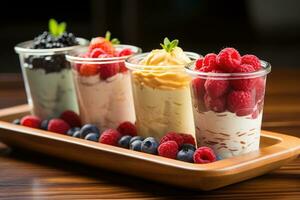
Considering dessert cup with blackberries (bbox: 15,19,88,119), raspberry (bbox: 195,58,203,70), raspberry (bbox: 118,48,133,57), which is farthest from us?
→ dessert cup with blackberries (bbox: 15,19,88,119)

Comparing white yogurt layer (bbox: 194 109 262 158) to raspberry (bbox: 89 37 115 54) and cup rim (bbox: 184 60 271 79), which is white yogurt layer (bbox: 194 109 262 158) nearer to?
cup rim (bbox: 184 60 271 79)

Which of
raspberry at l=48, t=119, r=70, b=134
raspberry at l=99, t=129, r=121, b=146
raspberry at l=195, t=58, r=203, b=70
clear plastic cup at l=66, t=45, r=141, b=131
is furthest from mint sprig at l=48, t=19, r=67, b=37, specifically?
raspberry at l=195, t=58, r=203, b=70

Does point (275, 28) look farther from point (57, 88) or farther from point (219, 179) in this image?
point (219, 179)

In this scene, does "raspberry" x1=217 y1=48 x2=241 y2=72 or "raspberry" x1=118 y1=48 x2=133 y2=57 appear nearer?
"raspberry" x1=217 y1=48 x2=241 y2=72

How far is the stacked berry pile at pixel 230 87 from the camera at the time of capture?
125 cm

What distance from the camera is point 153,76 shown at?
1.40 m

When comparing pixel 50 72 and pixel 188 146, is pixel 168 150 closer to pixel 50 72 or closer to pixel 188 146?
pixel 188 146

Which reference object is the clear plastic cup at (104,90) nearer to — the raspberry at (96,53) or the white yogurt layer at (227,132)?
the raspberry at (96,53)

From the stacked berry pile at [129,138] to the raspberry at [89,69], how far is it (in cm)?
10

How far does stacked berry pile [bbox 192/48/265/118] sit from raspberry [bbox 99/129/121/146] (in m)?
0.19

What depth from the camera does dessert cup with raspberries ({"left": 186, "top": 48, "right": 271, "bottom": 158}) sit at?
1.26m

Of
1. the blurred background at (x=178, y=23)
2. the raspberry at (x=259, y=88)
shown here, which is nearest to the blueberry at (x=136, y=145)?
the raspberry at (x=259, y=88)

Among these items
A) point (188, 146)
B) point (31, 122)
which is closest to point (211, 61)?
point (188, 146)

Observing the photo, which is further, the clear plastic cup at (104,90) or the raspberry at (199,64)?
the clear plastic cup at (104,90)
